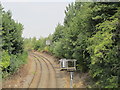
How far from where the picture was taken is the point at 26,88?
54.6 feet

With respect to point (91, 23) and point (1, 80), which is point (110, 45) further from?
point (1, 80)

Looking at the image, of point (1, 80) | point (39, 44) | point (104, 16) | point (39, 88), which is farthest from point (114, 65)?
point (39, 44)

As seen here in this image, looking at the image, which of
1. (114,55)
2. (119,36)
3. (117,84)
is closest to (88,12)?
(119,36)

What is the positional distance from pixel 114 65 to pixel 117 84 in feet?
3.90

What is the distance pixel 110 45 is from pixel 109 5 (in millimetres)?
3579

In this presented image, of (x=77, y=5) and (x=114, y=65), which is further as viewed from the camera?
(x=77, y=5)

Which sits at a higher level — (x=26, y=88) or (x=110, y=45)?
(x=110, y=45)

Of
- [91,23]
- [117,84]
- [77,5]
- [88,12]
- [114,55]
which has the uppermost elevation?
[77,5]

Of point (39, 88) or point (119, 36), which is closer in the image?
point (119, 36)

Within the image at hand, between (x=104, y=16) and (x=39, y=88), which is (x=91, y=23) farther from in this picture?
(x=39, y=88)

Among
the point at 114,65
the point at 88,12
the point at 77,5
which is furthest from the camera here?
the point at 77,5

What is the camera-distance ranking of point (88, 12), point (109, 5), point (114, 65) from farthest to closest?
point (88, 12), point (109, 5), point (114, 65)

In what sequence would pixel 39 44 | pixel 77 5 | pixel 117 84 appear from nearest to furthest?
pixel 117 84, pixel 77 5, pixel 39 44

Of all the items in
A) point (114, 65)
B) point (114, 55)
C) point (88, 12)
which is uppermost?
point (88, 12)
